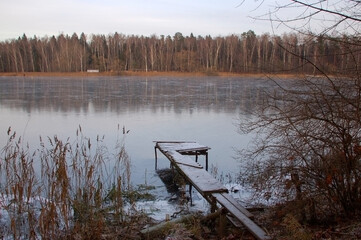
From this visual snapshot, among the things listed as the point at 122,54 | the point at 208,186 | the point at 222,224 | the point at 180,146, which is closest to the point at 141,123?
the point at 180,146

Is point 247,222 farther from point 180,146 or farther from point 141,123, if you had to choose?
point 141,123

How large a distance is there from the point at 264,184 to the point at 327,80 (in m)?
1.41

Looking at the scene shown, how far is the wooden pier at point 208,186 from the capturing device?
404 cm

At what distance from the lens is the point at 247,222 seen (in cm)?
396

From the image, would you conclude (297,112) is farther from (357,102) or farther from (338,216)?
(338,216)

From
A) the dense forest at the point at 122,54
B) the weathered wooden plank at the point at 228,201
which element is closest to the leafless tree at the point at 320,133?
the weathered wooden plank at the point at 228,201

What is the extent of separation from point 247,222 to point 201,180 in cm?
183

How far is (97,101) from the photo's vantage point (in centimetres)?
1825

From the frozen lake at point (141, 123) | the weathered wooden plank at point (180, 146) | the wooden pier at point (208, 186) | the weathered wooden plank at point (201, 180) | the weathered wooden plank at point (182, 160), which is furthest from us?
the frozen lake at point (141, 123)

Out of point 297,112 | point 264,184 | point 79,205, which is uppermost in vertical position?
point 297,112

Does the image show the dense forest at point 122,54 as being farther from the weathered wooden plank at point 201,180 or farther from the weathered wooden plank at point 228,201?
the weathered wooden plank at point 228,201

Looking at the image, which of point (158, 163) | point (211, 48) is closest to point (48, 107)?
point (158, 163)

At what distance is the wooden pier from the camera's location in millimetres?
4037

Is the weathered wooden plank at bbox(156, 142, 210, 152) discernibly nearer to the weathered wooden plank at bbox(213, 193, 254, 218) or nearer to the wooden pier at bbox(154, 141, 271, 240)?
the wooden pier at bbox(154, 141, 271, 240)
